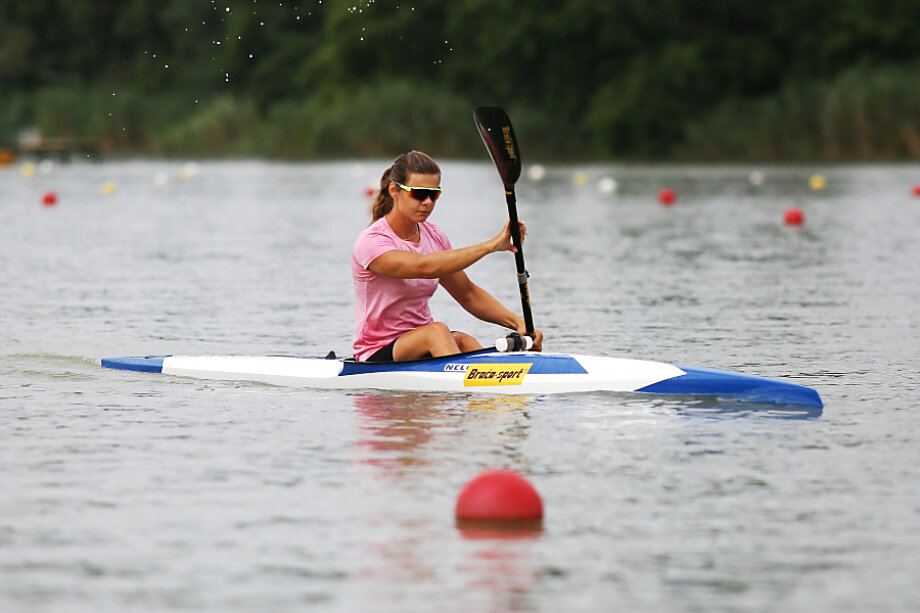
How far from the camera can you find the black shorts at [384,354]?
391 inches

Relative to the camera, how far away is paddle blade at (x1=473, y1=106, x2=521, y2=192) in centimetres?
1073

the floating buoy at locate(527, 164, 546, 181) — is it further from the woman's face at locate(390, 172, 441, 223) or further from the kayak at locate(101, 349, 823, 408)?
the woman's face at locate(390, 172, 441, 223)

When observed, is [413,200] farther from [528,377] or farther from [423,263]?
[528,377]

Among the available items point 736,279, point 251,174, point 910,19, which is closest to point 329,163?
point 251,174

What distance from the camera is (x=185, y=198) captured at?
35750 millimetres

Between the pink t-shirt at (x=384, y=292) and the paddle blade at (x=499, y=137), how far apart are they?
2.99 feet

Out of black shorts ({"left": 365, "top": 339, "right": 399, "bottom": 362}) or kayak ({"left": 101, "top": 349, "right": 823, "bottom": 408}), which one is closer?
kayak ({"left": 101, "top": 349, "right": 823, "bottom": 408})

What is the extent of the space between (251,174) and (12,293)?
34.9 meters

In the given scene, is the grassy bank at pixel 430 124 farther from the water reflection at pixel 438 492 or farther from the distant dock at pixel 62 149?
the water reflection at pixel 438 492

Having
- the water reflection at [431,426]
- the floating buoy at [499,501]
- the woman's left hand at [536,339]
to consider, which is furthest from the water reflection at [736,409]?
the floating buoy at [499,501]

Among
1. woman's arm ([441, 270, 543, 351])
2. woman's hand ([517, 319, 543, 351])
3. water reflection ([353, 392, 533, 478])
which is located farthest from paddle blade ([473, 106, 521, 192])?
water reflection ([353, 392, 533, 478])

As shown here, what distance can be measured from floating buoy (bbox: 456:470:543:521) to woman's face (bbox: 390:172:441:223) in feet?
10.5

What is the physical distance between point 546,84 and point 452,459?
58168mm

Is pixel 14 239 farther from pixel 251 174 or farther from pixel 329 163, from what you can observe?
pixel 329 163
